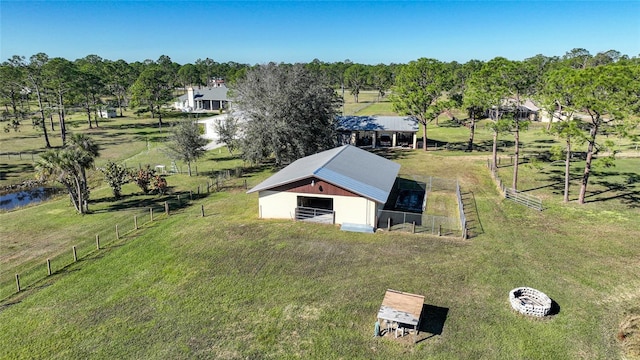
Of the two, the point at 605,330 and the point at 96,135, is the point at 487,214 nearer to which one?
the point at 605,330

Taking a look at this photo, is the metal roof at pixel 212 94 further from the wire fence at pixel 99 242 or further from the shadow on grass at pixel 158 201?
the shadow on grass at pixel 158 201

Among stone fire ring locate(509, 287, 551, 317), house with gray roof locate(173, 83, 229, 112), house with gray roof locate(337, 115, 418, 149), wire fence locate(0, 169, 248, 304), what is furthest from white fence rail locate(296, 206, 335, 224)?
house with gray roof locate(173, 83, 229, 112)

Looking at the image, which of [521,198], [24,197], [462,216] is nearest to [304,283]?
[462,216]

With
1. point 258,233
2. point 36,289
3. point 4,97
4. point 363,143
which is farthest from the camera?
point 4,97

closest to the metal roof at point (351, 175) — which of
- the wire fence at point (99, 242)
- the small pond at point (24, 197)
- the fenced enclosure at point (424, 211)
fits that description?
the fenced enclosure at point (424, 211)

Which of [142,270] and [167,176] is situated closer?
[142,270]

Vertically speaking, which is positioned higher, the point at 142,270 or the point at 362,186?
the point at 362,186

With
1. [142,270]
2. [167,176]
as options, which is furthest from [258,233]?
[167,176]

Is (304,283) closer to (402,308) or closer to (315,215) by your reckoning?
(402,308)
